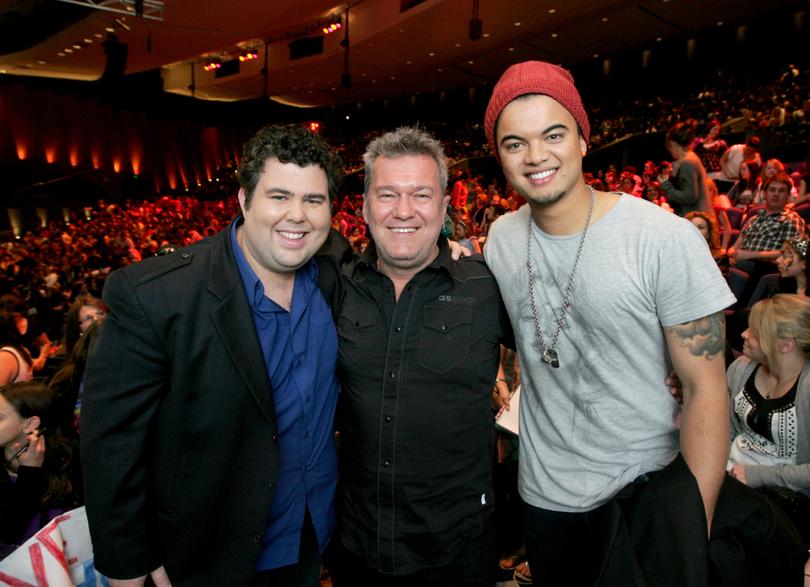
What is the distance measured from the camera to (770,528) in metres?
1.28

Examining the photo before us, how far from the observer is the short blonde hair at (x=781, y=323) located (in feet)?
7.60

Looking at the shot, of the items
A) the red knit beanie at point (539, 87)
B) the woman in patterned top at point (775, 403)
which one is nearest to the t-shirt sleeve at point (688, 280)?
the red knit beanie at point (539, 87)

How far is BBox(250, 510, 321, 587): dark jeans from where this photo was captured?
5.56ft

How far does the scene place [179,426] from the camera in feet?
4.79

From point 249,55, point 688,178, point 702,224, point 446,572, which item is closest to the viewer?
point 446,572

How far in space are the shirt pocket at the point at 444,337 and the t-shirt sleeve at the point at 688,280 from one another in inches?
23.4

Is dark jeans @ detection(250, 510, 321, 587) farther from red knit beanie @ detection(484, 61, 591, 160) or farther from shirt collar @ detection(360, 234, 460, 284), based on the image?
red knit beanie @ detection(484, 61, 591, 160)

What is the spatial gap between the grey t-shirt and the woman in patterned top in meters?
1.07

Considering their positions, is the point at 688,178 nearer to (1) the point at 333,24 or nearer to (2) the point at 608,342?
(2) the point at 608,342

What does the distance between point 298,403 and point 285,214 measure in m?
0.55

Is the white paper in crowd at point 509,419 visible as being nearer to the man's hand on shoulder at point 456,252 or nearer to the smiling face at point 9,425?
the man's hand on shoulder at point 456,252

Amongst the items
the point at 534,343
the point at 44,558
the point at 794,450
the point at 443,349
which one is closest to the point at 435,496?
the point at 443,349

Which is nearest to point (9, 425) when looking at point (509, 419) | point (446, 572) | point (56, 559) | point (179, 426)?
point (56, 559)

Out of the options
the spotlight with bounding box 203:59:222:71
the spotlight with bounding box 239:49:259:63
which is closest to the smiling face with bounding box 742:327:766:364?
the spotlight with bounding box 239:49:259:63
